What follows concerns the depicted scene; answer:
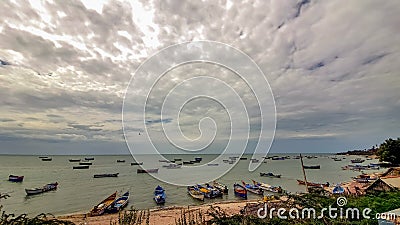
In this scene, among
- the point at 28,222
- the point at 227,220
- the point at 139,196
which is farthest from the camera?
the point at 139,196

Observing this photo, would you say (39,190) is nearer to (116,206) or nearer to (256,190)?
(116,206)

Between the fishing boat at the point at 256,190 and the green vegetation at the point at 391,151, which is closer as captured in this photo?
the fishing boat at the point at 256,190

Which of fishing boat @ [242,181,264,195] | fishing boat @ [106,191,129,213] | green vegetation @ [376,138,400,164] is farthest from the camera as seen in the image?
green vegetation @ [376,138,400,164]

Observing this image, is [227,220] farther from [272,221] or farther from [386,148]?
[386,148]

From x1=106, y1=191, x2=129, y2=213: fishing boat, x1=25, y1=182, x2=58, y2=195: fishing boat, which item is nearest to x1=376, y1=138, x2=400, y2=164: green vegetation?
x1=106, y1=191, x2=129, y2=213: fishing boat

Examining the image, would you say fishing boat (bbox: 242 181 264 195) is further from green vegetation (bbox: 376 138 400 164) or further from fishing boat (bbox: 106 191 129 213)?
green vegetation (bbox: 376 138 400 164)

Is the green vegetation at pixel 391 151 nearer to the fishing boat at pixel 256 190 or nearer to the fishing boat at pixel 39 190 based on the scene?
the fishing boat at pixel 256 190

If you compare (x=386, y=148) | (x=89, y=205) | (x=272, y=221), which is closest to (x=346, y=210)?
(x=272, y=221)

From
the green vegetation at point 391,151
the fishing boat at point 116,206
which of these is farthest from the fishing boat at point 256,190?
the green vegetation at point 391,151

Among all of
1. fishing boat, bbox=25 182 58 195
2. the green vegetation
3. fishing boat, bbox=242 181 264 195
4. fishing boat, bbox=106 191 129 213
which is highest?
the green vegetation

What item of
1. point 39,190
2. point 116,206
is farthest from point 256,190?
point 39,190

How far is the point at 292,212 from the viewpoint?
699 cm

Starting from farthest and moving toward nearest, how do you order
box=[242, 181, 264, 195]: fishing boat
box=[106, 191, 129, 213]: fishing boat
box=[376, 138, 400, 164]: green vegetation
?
box=[376, 138, 400, 164]: green vegetation, box=[242, 181, 264, 195]: fishing boat, box=[106, 191, 129, 213]: fishing boat

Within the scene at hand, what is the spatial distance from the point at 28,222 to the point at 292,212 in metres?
6.23
